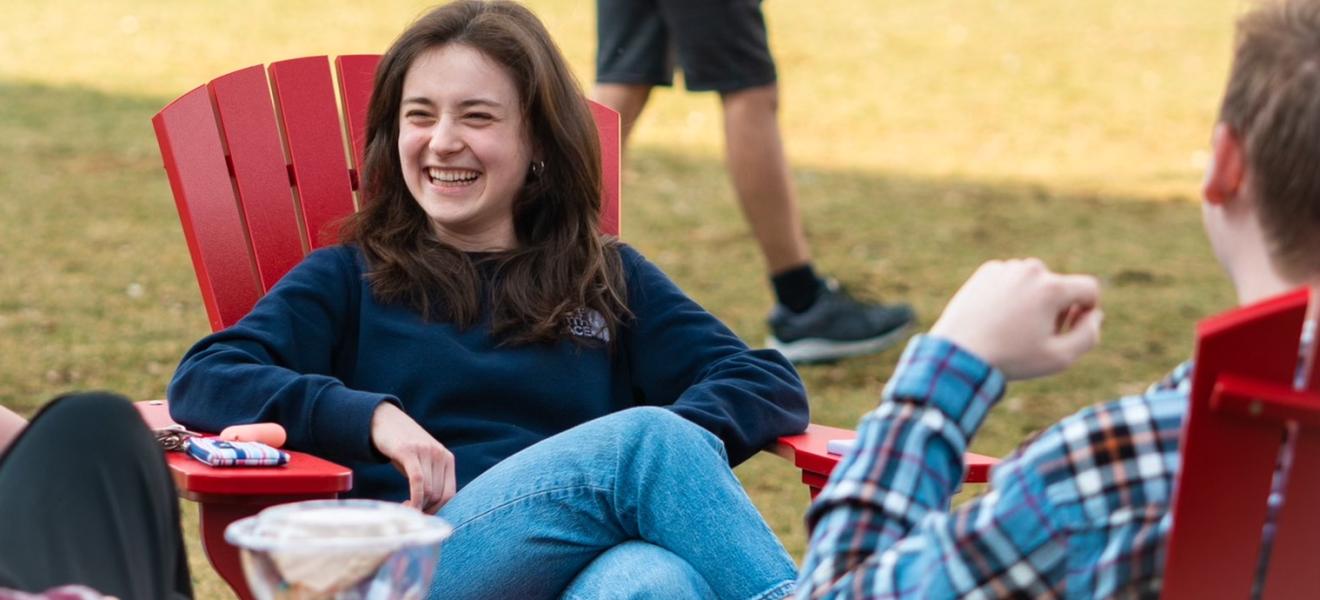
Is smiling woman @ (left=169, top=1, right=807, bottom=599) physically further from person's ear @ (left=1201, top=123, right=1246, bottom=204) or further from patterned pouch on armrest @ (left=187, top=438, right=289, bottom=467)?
person's ear @ (left=1201, top=123, right=1246, bottom=204)

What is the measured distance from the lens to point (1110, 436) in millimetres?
1580

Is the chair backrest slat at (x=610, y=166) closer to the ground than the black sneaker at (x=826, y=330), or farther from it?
farther from it

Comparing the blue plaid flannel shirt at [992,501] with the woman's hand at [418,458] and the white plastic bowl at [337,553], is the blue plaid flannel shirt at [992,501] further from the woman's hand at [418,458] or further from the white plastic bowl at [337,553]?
the woman's hand at [418,458]

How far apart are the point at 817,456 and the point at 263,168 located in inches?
52.2

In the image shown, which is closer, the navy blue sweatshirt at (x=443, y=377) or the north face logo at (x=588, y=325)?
the navy blue sweatshirt at (x=443, y=377)

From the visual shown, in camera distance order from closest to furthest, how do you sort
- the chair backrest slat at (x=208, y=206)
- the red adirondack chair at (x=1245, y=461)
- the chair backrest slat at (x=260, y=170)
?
the red adirondack chair at (x=1245, y=461)
the chair backrest slat at (x=208, y=206)
the chair backrest slat at (x=260, y=170)

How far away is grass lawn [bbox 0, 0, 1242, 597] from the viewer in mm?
5613

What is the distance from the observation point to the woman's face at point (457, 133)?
2.93 m

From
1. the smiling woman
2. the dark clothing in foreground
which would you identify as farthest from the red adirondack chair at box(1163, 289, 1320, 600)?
the dark clothing in foreground

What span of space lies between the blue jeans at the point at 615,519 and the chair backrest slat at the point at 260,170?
1.02 metres

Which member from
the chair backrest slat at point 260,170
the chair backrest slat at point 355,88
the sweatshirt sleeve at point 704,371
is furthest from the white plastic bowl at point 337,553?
the chair backrest slat at point 355,88

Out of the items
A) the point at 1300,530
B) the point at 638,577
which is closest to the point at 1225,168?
the point at 1300,530

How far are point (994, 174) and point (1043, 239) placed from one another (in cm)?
158

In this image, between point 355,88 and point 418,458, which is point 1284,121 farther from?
point 355,88
